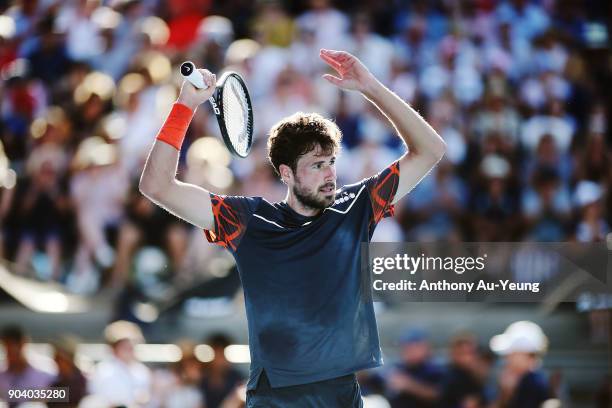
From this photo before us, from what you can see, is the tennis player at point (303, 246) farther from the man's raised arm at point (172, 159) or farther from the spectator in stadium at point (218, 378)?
the spectator in stadium at point (218, 378)

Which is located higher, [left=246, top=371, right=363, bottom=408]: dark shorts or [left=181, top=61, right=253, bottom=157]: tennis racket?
[left=181, top=61, right=253, bottom=157]: tennis racket

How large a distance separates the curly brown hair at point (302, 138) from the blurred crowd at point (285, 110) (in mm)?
3590

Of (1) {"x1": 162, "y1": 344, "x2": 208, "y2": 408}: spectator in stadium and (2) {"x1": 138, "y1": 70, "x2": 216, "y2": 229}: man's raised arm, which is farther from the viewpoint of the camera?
(1) {"x1": 162, "y1": 344, "x2": 208, "y2": 408}: spectator in stadium

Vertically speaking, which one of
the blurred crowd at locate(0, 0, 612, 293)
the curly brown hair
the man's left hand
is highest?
the blurred crowd at locate(0, 0, 612, 293)

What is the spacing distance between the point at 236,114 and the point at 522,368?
3.15 metres

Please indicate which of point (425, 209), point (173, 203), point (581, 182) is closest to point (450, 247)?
point (425, 209)

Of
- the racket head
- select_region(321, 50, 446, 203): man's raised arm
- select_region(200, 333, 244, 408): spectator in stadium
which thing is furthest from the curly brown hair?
select_region(200, 333, 244, 408): spectator in stadium

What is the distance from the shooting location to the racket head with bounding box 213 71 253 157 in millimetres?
3520

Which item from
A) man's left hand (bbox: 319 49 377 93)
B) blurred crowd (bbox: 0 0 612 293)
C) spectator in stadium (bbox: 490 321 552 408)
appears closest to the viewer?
man's left hand (bbox: 319 49 377 93)

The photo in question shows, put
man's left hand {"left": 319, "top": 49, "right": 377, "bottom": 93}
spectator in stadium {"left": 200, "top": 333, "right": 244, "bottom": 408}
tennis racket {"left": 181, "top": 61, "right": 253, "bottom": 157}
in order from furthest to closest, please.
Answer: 1. spectator in stadium {"left": 200, "top": 333, "right": 244, "bottom": 408}
2. tennis racket {"left": 181, "top": 61, "right": 253, "bottom": 157}
3. man's left hand {"left": 319, "top": 49, "right": 377, "bottom": 93}

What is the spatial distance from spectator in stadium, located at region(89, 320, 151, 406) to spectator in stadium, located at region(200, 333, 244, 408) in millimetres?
379

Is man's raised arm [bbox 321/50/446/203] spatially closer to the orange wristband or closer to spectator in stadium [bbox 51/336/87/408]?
the orange wristband

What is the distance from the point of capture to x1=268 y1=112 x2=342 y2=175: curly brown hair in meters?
3.22

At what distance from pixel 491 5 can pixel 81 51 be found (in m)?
3.46
